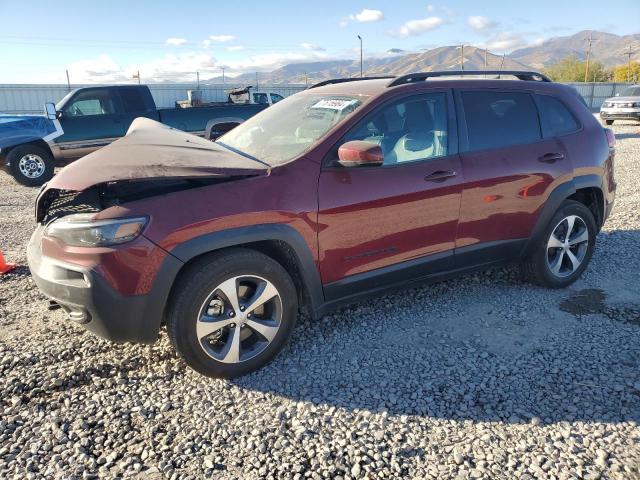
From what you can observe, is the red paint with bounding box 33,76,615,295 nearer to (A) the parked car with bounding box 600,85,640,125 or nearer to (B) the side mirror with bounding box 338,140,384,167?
(B) the side mirror with bounding box 338,140,384,167

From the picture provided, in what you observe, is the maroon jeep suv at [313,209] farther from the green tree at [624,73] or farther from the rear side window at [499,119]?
the green tree at [624,73]

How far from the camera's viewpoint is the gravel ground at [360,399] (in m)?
2.37

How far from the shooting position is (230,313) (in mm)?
2979

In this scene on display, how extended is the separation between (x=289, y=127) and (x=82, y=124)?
26.5 ft

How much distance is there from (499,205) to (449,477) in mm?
2218

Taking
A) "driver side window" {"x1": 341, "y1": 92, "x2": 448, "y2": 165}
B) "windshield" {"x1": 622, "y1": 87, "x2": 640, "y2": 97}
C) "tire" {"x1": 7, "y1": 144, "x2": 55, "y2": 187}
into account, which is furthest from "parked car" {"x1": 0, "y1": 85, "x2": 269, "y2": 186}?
"windshield" {"x1": 622, "y1": 87, "x2": 640, "y2": 97}

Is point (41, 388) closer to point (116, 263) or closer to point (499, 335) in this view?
point (116, 263)

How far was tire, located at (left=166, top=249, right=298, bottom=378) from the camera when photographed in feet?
9.28

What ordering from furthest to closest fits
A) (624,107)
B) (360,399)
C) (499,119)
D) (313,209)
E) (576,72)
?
(576,72) < (624,107) < (499,119) < (313,209) < (360,399)

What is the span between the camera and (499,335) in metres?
3.57

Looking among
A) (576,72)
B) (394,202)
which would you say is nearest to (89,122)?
(394,202)

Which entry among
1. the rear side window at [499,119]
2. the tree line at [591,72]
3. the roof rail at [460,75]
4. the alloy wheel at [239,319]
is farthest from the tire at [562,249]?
the tree line at [591,72]

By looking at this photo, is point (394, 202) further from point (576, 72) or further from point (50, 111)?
point (576, 72)

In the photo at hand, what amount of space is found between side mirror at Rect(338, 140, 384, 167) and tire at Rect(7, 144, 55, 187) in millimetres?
8644
